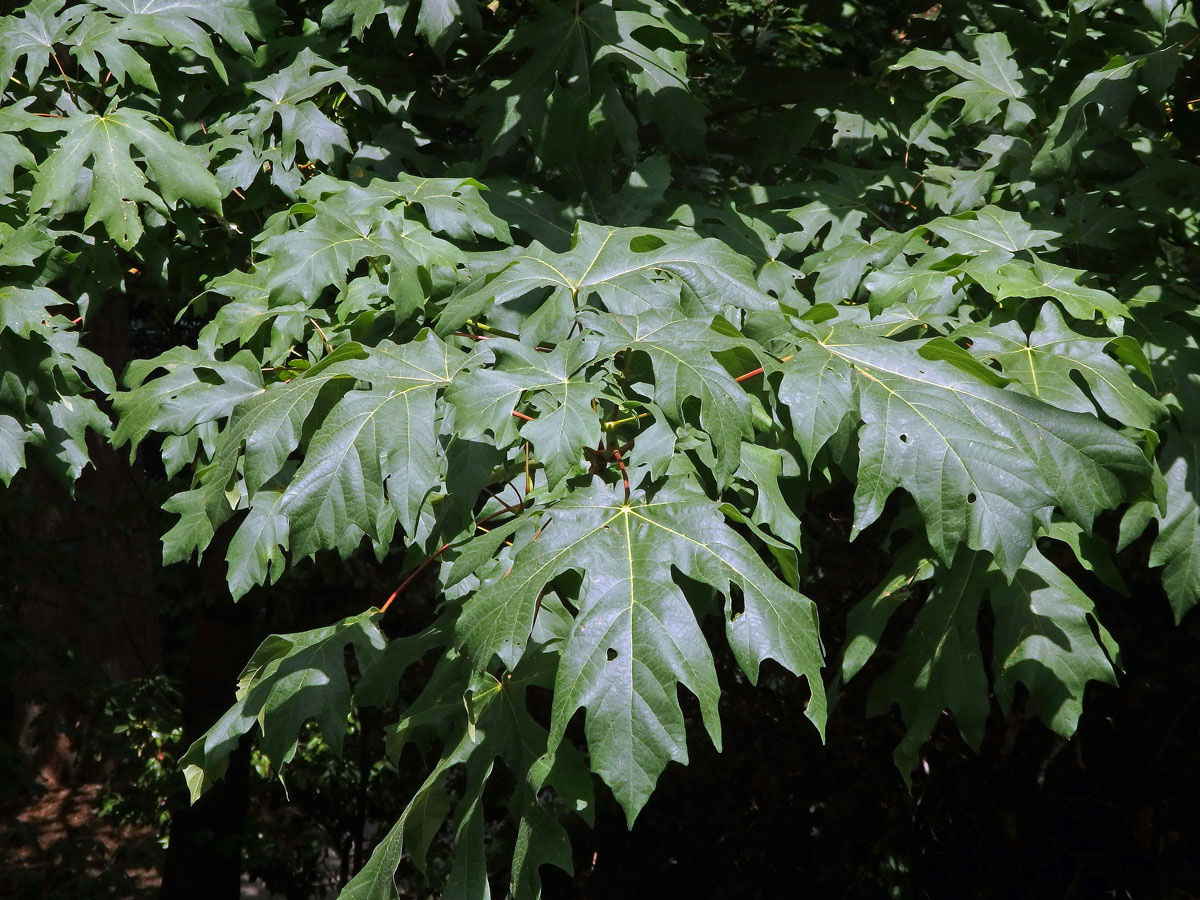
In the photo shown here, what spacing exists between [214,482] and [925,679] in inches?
54.6

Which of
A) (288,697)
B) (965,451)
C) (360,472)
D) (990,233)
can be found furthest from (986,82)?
(288,697)

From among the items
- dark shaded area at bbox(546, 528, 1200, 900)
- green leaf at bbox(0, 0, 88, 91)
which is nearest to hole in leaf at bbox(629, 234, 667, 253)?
green leaf at bbox(0, 0, 88, 91)

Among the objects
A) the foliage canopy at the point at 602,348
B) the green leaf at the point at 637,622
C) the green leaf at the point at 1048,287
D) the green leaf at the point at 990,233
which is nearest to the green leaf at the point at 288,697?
the foliage canopy at the point at 602,348

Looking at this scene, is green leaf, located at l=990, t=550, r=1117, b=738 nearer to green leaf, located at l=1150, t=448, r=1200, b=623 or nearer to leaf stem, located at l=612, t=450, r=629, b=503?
green leaf, located at l=1150, t=448, r=1200, b=623

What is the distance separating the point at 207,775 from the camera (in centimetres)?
208

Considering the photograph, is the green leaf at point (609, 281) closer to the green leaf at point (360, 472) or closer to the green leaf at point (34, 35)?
the green leaf at point (360, 472)

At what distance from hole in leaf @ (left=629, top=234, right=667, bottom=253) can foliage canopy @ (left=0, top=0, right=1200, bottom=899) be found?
0.04 metres

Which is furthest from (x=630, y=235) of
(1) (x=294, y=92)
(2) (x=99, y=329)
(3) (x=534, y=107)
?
(2) (x=99, y=329)

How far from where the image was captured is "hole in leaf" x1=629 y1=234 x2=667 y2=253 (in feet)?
7.22

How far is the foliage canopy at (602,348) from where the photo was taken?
1659 millimetres

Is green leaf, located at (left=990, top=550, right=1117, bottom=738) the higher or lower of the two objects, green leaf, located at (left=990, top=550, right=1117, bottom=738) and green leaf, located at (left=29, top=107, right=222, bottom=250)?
the lower

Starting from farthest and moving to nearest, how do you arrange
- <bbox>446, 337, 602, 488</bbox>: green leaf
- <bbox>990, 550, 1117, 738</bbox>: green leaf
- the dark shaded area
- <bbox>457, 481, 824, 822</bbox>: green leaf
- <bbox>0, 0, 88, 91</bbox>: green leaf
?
the dark shaded area, <bbox>0, 0, 88, 91</bbox>: green leaf, <bbox>990, 550, 1117, 738</bbox>: green leaf, <bbox>446, 337, 602, 488</bbox>: green leaf, <bbox>457, 481, 824, 822</bbox>: green leaf

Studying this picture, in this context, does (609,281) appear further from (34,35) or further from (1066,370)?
(34,35)

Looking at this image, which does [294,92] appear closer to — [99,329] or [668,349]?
[668,349]
